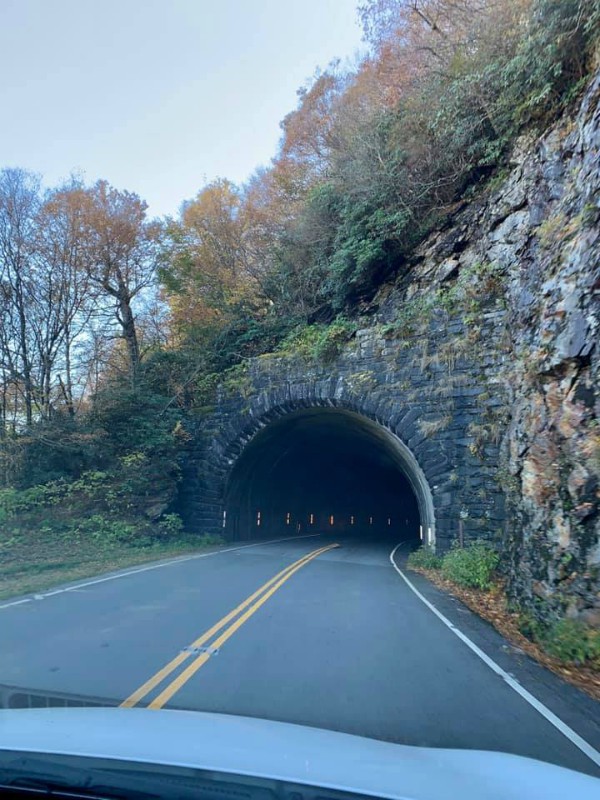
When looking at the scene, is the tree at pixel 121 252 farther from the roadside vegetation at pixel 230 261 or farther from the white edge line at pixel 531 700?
the white edge line at pixel 531 700

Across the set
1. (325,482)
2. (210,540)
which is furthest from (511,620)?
(325,482)

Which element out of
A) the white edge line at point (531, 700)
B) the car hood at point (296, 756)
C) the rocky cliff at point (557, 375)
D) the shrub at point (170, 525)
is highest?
the rocky cliff at point (557, 375)

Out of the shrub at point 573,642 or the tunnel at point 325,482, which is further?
the tunnel at point 325,482

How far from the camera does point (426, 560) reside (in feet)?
57.0

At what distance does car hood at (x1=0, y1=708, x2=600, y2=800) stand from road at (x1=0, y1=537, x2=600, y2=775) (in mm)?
1192

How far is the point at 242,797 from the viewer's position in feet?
8.89

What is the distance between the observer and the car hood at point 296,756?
2834 mm

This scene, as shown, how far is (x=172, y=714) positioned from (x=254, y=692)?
1586mm

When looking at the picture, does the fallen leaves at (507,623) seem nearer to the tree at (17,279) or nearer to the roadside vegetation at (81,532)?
the roadside vegetation at (81,532)

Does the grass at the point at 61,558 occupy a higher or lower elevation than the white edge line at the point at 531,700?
higher

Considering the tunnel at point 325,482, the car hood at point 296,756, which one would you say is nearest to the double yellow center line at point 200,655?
the car hood at point 296,756

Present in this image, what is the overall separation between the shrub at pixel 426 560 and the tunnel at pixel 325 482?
607 mm

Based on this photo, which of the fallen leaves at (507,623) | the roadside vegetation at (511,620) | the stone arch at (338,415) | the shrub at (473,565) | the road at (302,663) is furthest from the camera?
the stone arch at (338,415)

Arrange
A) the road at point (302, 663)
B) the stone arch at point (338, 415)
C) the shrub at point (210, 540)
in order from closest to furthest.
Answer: the road at point (302, 663) < the stone arch at point (338, 415) < the shrub at point (210, 540)
